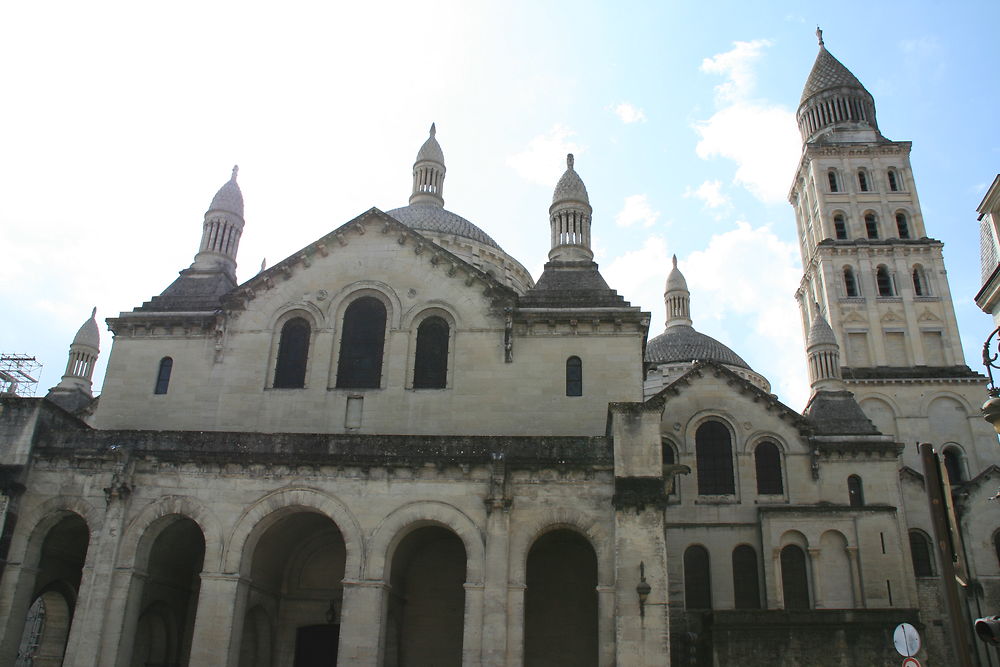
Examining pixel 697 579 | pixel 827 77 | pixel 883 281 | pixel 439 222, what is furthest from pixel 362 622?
pixel 827 77

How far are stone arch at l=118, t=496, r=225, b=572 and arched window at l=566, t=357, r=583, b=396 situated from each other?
1207 centimetres

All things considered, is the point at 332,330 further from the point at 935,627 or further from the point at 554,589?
the point at 935,627

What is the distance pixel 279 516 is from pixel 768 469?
21.9m

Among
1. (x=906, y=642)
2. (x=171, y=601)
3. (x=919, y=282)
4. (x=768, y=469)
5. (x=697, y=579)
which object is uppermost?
(x=919, y=282)

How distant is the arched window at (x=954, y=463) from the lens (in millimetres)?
46594

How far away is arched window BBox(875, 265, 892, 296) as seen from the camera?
175 feet

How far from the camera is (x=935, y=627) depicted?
36969 mm

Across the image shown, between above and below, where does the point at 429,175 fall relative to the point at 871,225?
below

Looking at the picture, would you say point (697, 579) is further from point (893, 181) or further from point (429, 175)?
point (893, 181)

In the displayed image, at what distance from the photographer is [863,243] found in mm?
54250

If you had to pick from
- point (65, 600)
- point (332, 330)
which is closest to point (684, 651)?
point (332, 330)

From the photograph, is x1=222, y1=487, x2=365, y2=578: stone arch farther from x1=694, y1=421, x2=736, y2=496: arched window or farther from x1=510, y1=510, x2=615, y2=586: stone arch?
x1=694, y1=421, x2=736, y2=496: arched window

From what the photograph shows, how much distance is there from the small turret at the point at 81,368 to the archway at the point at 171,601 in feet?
74.3

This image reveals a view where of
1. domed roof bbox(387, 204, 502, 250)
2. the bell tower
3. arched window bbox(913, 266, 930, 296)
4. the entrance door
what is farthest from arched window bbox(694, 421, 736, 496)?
arched window bbox(913, 266, 930, 296)
